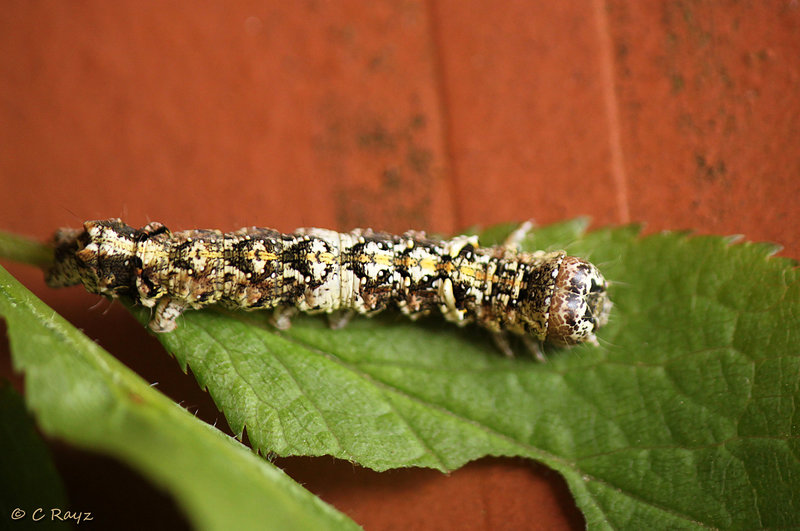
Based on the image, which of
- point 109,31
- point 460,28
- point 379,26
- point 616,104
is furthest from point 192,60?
point 616,104

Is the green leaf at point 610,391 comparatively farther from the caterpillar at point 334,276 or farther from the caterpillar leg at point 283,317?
the caterpillar at point 334,276

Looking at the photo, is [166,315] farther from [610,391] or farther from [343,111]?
[610,391]

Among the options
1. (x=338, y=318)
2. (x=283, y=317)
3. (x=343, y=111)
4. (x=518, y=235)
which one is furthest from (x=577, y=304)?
(x=343, y=111)

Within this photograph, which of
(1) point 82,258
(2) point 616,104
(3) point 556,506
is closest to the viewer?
(1) point 82,258

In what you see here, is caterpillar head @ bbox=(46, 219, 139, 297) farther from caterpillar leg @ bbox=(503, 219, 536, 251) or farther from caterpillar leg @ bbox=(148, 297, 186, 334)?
caterpillar leg @ bbox=(503, 219, 536, 251)

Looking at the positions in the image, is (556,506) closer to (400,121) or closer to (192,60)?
(400,121)

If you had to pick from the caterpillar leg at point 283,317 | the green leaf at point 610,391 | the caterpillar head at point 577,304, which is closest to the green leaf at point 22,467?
the green leaf at point 610,391

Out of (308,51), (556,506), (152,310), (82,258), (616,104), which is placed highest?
(308,51)
